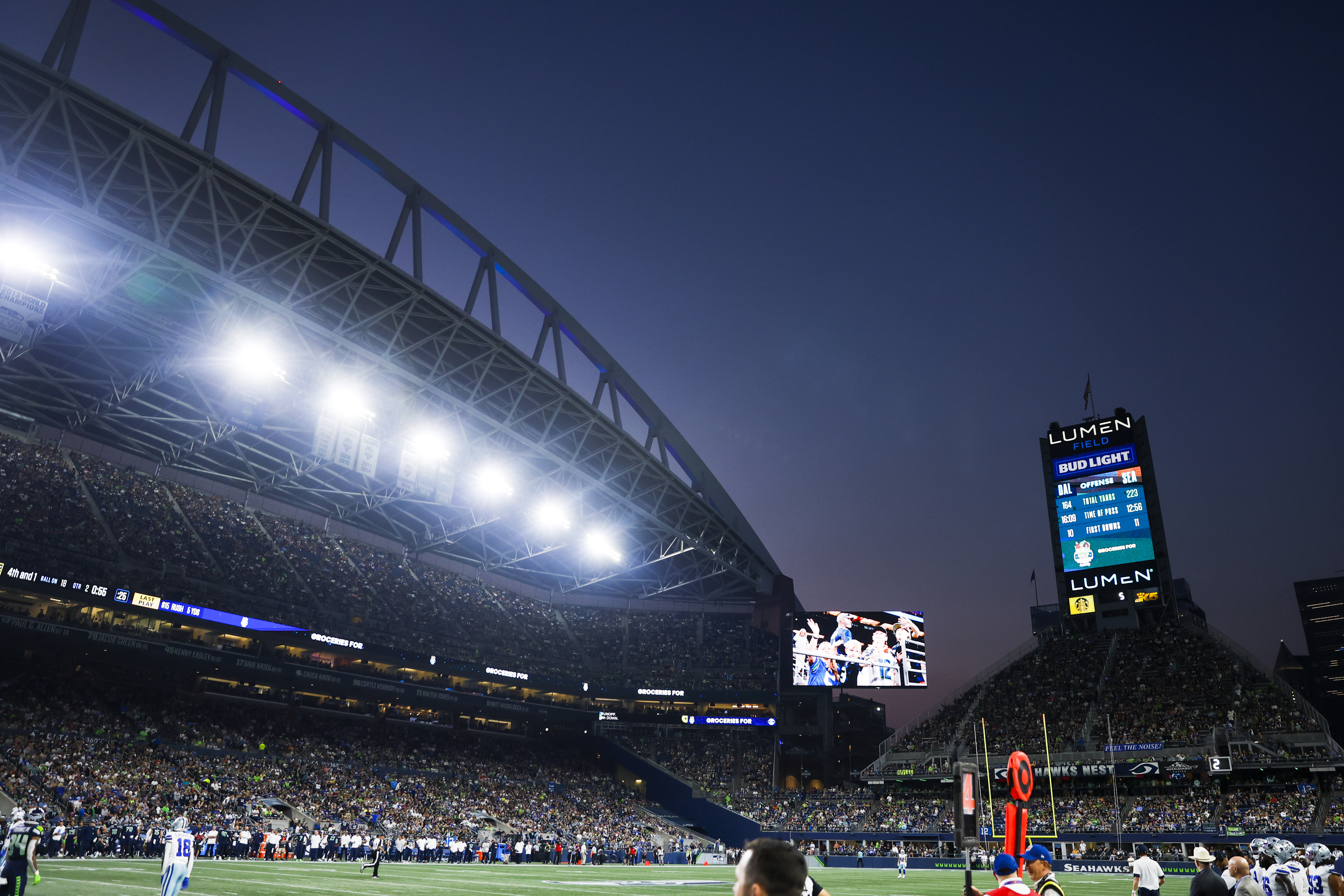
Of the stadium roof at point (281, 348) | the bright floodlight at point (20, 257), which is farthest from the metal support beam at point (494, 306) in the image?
the bright floodlight at point (20, 257)

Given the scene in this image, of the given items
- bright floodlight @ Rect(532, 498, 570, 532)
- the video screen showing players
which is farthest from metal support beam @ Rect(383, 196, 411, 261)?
the video screen showing players

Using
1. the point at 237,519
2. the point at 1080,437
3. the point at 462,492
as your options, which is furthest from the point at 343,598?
the point at 1080,437

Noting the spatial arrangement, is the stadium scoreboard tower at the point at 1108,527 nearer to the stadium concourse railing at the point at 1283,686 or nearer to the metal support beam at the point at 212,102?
the stadium concourse railing at the point at 1283,686

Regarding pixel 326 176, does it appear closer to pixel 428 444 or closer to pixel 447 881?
pixel 428 444

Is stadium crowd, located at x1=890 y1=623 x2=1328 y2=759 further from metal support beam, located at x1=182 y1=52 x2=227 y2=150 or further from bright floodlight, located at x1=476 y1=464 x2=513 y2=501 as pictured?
metal support beam, located at x1=182 y1=52 x2=227 y2=150

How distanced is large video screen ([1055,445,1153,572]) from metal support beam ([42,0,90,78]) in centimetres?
5978

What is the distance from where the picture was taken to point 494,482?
4597 centimetres

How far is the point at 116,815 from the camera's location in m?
33.1

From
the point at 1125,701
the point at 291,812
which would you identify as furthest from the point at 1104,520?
the point at 291,812

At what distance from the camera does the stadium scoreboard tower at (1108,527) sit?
58.7m

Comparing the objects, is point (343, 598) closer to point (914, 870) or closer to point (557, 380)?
point (557, 380)

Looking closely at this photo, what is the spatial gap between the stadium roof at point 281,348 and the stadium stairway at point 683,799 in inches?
639

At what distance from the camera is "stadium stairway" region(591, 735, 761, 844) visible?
193 feet

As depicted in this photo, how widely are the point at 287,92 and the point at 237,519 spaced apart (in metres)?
28.6
